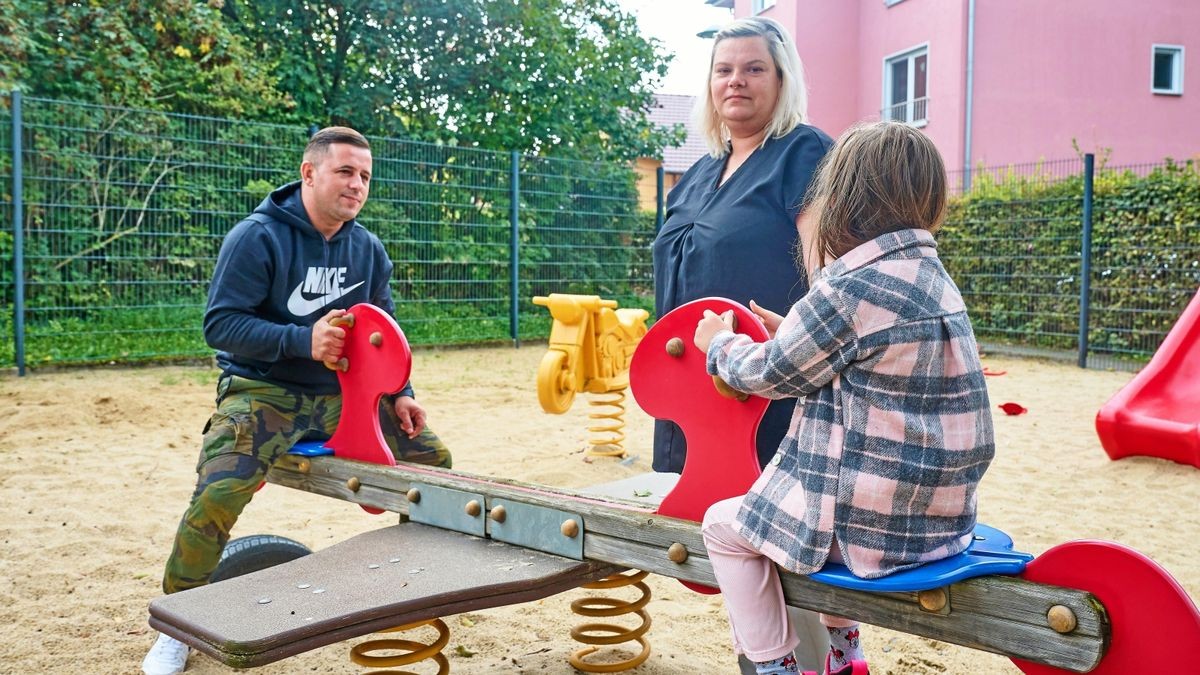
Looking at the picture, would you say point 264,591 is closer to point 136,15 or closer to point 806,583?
point 806,583

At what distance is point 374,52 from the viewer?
13375mm

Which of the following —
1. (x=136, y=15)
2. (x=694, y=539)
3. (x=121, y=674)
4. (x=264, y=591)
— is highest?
(x=136, y=15)

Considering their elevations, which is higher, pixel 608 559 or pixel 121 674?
pixel 608 559

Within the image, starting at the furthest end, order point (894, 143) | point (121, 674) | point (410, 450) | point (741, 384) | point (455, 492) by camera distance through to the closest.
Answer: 1. point (410, 450)
2. point (121, 674)
3. point (455, 492)
4. point (741, 384)
5. point (894, 143)

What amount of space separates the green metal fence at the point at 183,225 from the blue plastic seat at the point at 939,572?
7741 millimetres

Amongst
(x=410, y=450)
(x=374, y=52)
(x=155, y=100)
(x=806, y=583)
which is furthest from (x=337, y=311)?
(x=374, y=52)

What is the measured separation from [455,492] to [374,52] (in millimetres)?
12023

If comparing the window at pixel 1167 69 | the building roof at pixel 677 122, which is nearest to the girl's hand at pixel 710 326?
the window at pixel 1167 69

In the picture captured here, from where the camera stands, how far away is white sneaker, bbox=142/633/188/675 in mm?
2586

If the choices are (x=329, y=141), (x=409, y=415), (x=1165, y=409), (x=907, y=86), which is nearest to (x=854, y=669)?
(x=409, y=415)

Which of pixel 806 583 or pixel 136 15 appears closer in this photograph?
pixel 806 583

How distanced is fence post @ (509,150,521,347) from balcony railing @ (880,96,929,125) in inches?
357

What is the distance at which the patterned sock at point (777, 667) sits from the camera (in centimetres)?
179

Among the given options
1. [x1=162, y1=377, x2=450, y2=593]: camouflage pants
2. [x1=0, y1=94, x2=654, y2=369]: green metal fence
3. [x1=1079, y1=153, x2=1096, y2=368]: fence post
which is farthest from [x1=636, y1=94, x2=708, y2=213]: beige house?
[x1=162, y1=377, x2=450, y2=593]: camouflage pants
